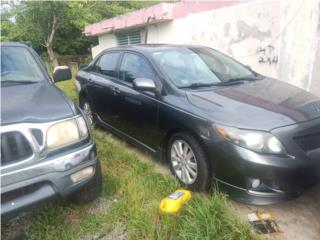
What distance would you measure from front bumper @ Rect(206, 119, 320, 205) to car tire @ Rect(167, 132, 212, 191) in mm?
192

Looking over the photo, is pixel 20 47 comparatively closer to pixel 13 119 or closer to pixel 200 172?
pixel 13 119

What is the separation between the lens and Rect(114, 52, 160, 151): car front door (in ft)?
11.3

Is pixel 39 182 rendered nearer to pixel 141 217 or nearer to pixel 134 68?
pixel 141 217

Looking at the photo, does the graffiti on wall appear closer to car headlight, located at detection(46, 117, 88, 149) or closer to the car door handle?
the car door handle

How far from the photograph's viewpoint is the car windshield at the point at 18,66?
3117 millimetres

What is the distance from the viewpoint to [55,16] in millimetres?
17719

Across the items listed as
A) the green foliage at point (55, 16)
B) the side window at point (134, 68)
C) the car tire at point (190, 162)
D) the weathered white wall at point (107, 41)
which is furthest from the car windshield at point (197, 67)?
the green foliage at point (55, 16)

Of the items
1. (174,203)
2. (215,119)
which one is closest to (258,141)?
(215,119)

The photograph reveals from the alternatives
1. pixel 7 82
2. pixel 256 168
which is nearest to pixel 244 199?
pixel 256 168

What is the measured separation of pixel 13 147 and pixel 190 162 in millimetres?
1635

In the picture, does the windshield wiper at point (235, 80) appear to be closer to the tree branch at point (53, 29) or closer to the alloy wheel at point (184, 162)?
the alloy wheel at point (184, 162)

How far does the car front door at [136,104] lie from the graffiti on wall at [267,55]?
3.86m

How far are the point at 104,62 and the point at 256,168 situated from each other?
3079 millimetres

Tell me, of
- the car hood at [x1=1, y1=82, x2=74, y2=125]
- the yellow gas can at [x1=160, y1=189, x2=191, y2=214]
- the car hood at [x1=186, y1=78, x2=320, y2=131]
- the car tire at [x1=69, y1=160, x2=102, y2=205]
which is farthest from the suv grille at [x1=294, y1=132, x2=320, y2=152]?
the car hood at [x1=1, y1=82, x2=74, y2=125]
